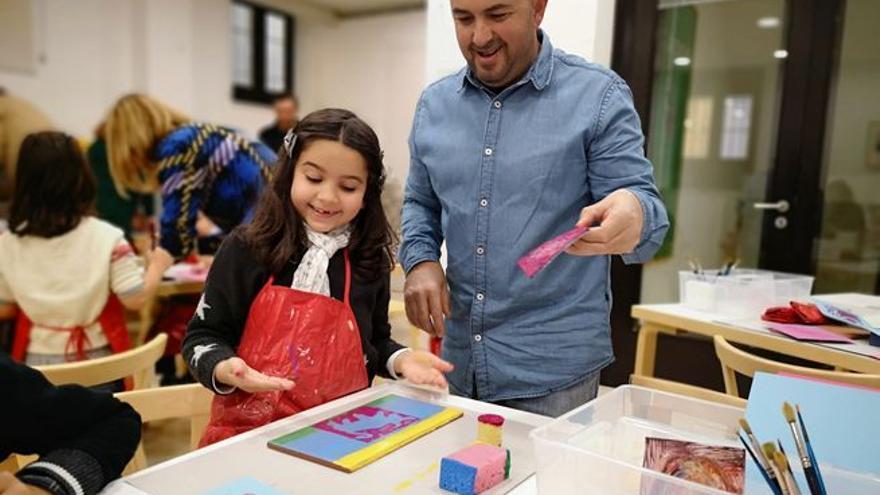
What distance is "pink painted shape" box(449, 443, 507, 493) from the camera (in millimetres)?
794

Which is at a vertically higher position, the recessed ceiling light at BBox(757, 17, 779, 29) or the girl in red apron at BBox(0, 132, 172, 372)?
the recessed ceiling light at BBox(757, 17, 779, 29)

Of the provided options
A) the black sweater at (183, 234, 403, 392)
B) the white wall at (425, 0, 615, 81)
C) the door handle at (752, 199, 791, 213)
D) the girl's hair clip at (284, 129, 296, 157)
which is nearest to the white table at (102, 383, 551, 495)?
the black sweater at (183, 234, 403, 392)

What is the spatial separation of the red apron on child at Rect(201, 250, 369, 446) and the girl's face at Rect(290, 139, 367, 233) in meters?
0.15

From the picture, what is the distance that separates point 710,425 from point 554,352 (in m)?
0.32

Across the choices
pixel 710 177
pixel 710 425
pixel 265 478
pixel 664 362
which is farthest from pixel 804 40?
pixel 265 478

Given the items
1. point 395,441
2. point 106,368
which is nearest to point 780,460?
point 395,441

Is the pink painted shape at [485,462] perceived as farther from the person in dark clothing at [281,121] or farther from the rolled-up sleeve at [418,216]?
the person in dark clothing at [281,121]

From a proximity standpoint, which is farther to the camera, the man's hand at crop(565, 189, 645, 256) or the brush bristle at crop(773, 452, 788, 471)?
the man's hand at crop(565, 189, 645, 256)

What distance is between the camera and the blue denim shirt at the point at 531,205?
1119 mm

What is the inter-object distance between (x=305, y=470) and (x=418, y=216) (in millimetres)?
573

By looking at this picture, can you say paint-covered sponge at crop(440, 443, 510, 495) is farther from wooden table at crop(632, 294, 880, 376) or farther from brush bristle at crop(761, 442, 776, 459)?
wooden table at crop(632, 294, 880, 376)

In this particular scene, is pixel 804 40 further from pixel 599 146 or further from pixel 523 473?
pixel 523 473

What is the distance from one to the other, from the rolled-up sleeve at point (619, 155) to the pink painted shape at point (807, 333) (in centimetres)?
93

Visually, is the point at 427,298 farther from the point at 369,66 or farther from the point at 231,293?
the point at 369,66
